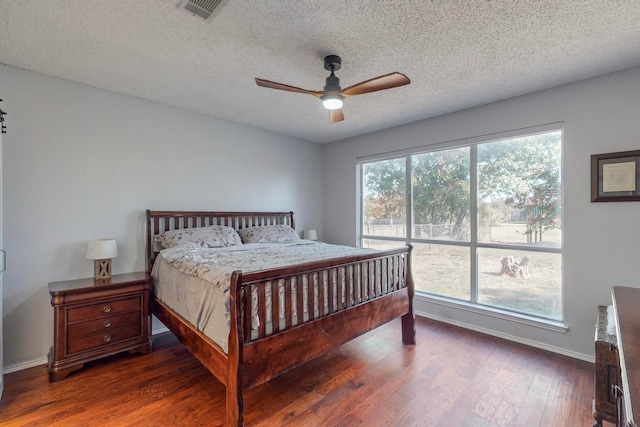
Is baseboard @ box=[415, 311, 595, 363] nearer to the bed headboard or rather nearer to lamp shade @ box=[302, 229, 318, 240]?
lamp shade @ box=[302, 229, 318, 240]

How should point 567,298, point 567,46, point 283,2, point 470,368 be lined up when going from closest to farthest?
point 283,2, point 567,46, point 470,368, point 567,298

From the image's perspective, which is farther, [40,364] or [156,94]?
[156,94]

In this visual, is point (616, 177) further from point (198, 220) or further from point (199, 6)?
point (198, 220)

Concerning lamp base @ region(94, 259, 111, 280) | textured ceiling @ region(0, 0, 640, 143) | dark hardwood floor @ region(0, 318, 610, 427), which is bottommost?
dark hardwood floor @ region(0, 318, 610, 427)

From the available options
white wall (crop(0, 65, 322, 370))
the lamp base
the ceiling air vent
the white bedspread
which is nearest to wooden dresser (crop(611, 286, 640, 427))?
the white bedspread

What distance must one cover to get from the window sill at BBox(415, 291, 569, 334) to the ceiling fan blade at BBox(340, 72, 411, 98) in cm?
268

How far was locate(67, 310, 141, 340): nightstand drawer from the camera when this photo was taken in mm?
2385

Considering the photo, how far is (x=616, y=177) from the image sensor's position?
8.17ft

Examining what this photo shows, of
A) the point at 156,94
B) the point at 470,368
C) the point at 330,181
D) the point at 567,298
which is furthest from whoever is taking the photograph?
the point at 330,181

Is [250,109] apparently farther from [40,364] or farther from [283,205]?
[40,364]

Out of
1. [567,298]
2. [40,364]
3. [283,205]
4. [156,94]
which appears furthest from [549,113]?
[40,364]

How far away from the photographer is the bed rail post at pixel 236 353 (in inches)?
65.2

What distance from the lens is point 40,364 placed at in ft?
8.38

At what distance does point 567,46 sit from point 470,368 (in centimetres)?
265
